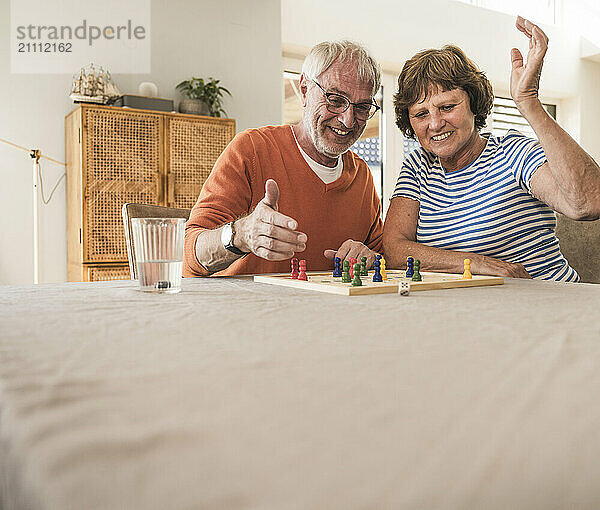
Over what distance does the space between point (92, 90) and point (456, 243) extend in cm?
Result: 290

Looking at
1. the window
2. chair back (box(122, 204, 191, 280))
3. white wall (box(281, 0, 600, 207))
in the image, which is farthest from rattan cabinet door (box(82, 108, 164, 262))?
the window

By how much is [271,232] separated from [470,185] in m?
0.73

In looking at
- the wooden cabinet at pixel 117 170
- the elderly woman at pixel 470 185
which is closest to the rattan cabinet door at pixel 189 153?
the wooden cabinet at pixel 117 170

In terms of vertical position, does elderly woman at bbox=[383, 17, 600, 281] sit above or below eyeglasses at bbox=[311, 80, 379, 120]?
below

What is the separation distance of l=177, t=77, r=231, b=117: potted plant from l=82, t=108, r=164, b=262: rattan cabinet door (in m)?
Answer: 0.31

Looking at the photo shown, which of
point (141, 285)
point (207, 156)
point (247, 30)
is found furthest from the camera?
point (247, 30)

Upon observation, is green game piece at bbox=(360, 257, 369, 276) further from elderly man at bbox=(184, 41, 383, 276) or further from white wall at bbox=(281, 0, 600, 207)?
white wall at bbox=(281, 0, 600, 207)

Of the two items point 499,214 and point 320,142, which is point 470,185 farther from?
point 320,142

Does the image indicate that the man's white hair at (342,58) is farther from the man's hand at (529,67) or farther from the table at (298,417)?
the table at (298,417)

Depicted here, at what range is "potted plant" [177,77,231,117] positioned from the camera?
392 cm

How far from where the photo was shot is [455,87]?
149 cm

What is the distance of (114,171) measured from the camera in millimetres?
3572

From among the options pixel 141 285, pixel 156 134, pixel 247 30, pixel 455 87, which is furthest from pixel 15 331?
pixel 247 30

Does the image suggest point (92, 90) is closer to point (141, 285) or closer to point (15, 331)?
point (141, 285)
